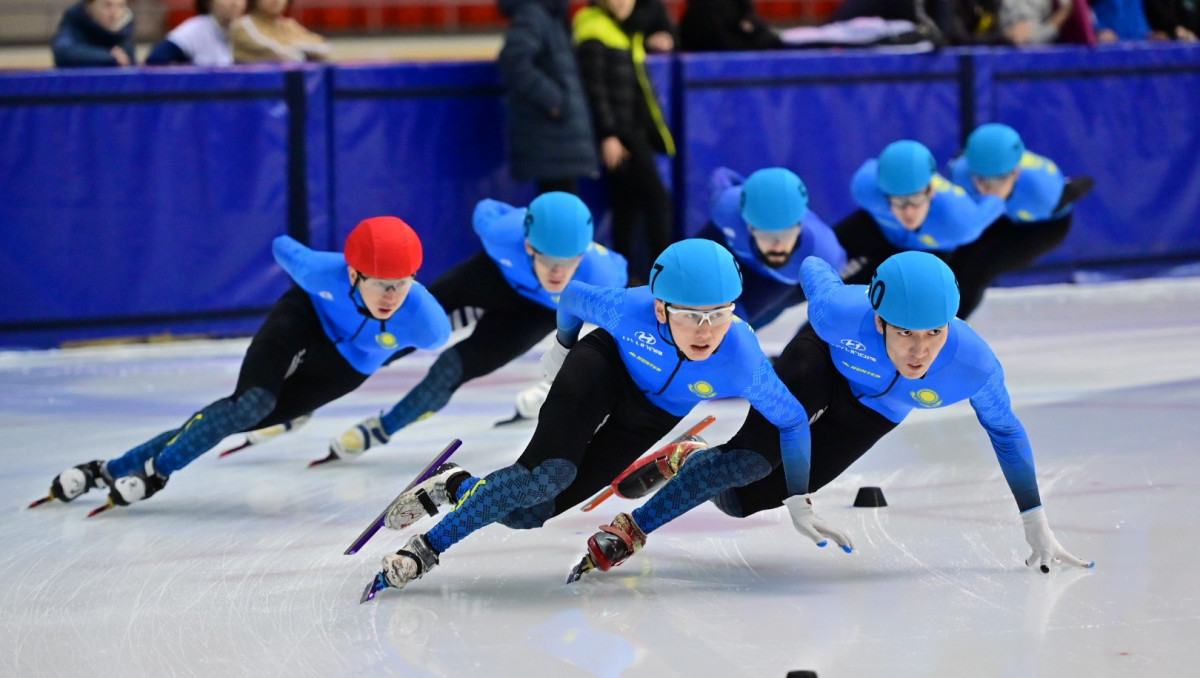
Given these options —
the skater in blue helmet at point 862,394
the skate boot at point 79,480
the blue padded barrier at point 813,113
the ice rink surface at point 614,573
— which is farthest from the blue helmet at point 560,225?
the blue padded barrier at point 813,113

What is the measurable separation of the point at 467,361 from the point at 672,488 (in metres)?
1.77

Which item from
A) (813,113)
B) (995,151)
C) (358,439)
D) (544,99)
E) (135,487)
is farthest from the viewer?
(813,113)

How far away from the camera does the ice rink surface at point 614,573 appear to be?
11.4 feet

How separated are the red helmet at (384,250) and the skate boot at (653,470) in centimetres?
103

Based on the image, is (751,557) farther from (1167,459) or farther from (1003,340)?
(1003,340)

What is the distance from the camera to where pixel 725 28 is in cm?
961

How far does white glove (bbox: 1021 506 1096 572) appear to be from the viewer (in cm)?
408

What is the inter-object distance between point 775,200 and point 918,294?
2216 mm

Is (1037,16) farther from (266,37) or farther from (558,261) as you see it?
(558,261)

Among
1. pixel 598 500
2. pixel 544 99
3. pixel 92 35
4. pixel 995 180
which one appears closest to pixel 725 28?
pixel 544 99

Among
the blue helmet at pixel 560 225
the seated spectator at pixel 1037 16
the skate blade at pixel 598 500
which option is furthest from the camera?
the seated spectator at pixel 1037 16

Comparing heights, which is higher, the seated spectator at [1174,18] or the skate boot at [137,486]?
the seated spectator at [1174,18]

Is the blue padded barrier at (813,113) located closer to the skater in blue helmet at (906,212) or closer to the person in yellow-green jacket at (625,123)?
the person in yellow-green jacket at (625,123)

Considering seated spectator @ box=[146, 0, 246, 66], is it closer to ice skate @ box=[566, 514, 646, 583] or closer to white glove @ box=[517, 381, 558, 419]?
white glove @ box=[517, 381, 558, 419]
